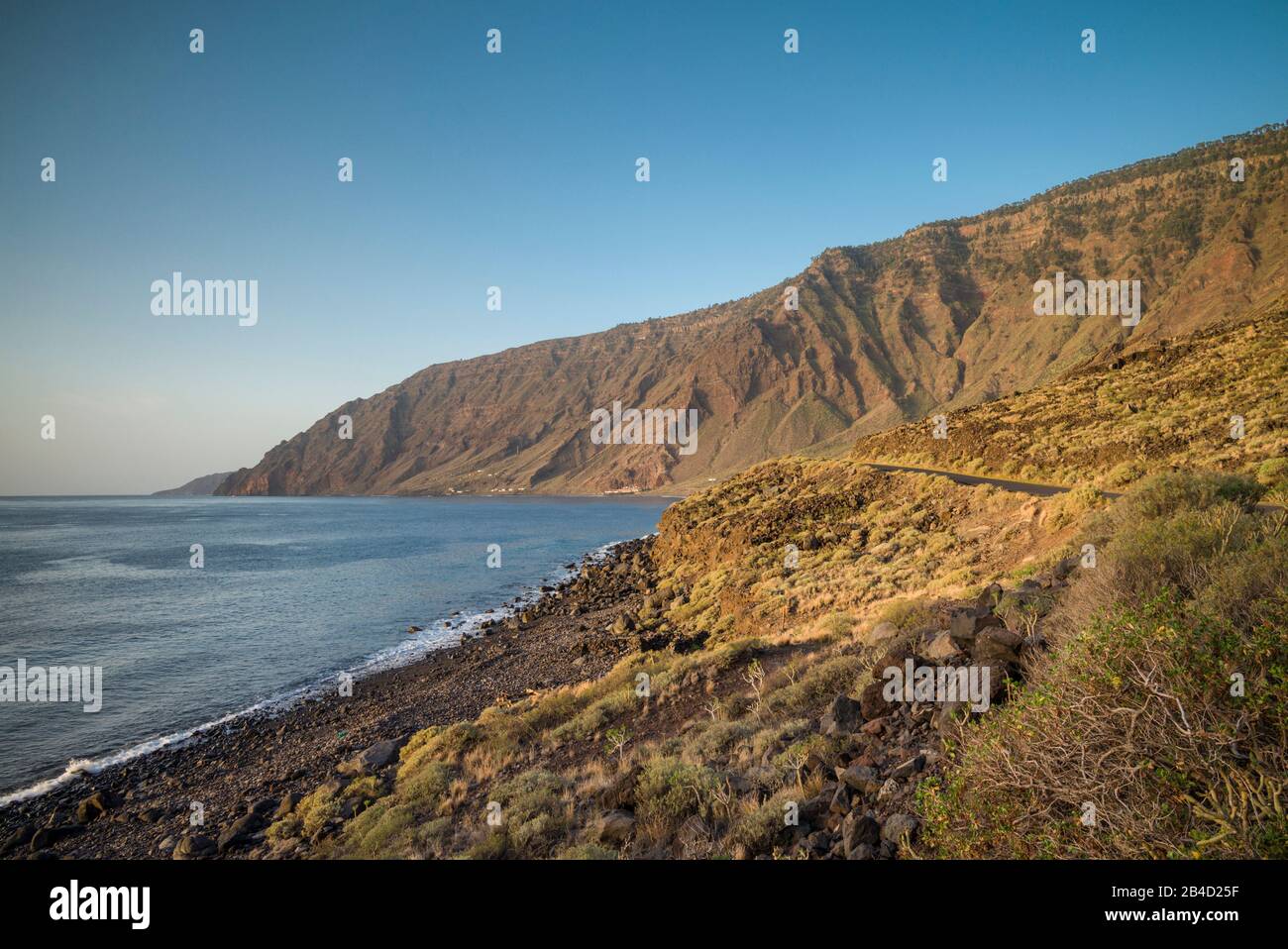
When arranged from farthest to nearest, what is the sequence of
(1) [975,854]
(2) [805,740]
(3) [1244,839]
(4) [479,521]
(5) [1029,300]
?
(5) [1029,300]
(4) [479,521]
(2) [805,740]
(1) [975,854]
(3) [1244,839]

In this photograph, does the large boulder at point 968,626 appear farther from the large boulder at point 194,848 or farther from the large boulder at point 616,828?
the large boulder at point 194,848

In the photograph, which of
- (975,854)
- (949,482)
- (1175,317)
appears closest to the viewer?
(975,854)

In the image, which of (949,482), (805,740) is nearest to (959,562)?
(949,482)

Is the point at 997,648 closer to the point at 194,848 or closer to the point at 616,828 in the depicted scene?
the point at 616,828

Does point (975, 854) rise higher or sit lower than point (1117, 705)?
lower

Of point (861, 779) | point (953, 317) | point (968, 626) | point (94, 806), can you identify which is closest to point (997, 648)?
point (968, 626)

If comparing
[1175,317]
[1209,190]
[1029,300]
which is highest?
[1209,190]

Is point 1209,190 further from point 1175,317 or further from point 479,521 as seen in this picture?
point 479,521
